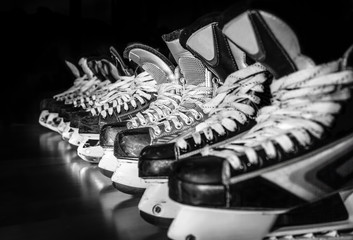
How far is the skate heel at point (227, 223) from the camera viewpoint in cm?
67

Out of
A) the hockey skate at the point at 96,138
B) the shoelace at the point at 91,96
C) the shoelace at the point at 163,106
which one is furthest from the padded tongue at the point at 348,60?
the shoelace at the point at 91,96

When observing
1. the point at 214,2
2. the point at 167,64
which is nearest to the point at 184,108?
the point at 167,64

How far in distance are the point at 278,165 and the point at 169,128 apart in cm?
42

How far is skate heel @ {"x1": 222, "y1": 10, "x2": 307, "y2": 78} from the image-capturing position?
2.36ft

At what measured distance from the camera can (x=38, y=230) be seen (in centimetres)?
86

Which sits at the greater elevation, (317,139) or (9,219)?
(317,139)

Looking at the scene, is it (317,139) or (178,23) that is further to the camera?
(178,23)

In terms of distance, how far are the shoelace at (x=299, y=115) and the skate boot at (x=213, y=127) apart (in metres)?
0.10

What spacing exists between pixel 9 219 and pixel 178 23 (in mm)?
Answer: 1432

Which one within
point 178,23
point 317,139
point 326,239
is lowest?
point 326,239

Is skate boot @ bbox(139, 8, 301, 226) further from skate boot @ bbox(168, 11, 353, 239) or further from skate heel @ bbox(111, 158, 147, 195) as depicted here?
skate heel @ bbox(111, 158, 147, 195)

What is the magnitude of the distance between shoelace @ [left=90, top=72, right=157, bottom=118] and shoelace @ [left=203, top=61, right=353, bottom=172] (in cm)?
89

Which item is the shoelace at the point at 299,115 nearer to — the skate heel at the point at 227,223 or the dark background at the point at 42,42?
the skate heel at the point at 227,223

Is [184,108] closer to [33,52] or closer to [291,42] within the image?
[291,42]
